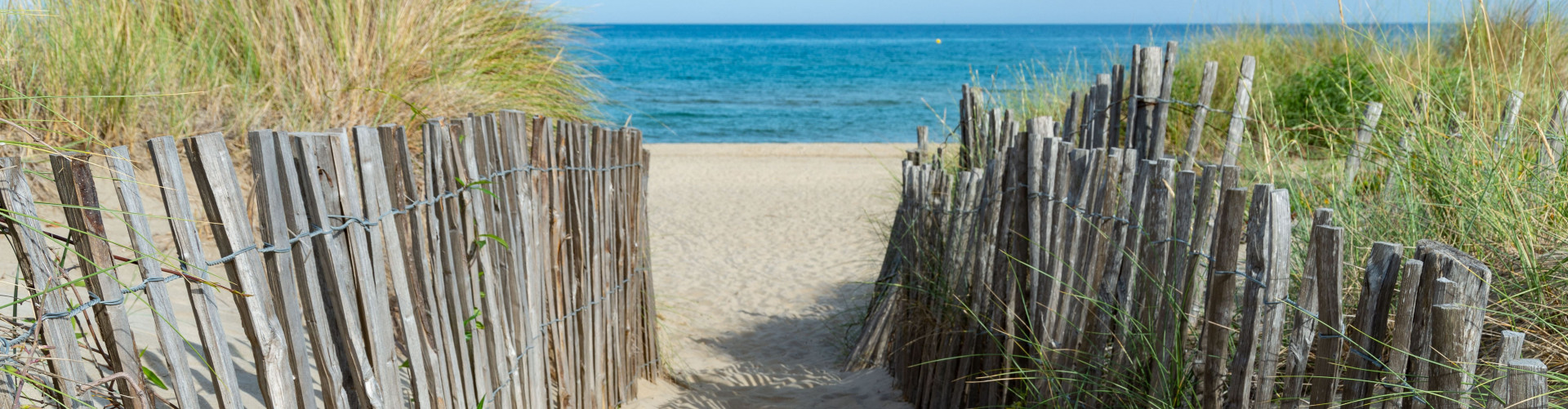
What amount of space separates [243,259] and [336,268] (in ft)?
0.79

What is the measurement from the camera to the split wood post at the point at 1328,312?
1.58 metres

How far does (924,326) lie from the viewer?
3.64 meters

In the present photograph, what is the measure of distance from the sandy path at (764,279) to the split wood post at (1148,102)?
1.26 meters

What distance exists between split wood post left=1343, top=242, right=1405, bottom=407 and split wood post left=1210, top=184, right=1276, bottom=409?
192 mm

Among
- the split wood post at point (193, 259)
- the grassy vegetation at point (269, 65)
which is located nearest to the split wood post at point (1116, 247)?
the split wood post at point (193, 259)

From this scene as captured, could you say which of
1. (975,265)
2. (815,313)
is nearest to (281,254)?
(975,265)

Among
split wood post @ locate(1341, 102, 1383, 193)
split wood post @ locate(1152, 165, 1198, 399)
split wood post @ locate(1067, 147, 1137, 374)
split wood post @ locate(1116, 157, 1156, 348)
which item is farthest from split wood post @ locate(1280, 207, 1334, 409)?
split wood post @ locate(1341, 102, 1383, 193)

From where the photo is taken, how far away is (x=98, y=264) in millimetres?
1154

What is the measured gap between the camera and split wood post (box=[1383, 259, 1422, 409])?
143cm

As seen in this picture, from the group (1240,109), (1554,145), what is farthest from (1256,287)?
(1240,109)

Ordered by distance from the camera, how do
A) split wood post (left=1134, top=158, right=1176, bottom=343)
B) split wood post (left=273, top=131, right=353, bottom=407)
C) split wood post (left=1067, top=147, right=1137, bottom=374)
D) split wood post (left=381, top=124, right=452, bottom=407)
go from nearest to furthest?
1. split wood post (left=273, top=131, right=353, bottom=407)
2. split wood post (left=381, top=124, right=452, bottom=407)
3. split wood post (left=1134, top=158, right=1176, bottom=343)
4. split wood post (left=1067, top=147, right=1137, bottom=374)

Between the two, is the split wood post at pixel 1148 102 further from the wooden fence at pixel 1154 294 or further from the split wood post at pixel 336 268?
the split wood post at pixel 336 268

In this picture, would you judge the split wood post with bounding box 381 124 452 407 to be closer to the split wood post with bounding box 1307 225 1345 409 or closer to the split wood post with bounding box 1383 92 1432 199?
the split wood post with bounding box 1307 225 1345 409

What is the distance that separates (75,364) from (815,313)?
4843 mm
